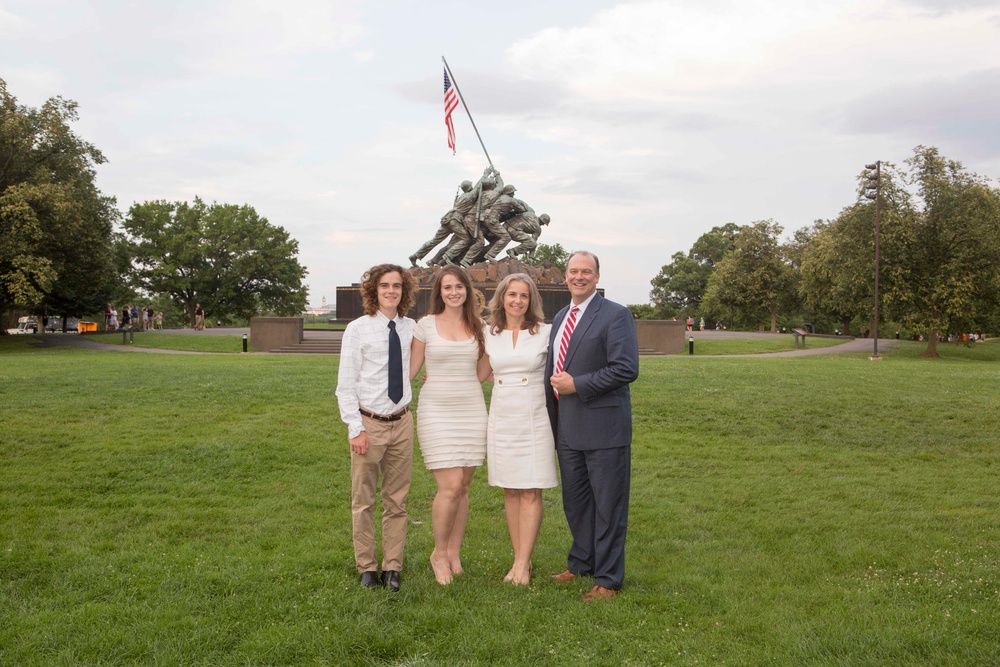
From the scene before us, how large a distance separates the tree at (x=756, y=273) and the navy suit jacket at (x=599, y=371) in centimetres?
4825

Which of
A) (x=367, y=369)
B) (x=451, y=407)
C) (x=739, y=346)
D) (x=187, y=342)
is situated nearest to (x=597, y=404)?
(x=451, y=407)

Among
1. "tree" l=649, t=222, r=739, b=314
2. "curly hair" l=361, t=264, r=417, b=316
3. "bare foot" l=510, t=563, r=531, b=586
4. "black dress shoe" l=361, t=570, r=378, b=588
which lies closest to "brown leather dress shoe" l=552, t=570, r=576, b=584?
"bare foot" l=510, t=563, r=531, b=586

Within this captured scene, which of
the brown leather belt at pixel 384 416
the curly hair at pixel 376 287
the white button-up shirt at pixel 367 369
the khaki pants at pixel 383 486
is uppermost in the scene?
the curly hair at pixel 376 287

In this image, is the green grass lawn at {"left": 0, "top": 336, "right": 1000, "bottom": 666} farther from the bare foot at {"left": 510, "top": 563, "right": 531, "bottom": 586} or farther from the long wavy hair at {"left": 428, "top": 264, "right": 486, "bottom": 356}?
the long wavy hair at {"left": 428, "top": 264, "right": 486, "bottom": 356}

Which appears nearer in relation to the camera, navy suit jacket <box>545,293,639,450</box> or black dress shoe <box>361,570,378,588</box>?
navy suit jacket <box>545,293,639,450</box>

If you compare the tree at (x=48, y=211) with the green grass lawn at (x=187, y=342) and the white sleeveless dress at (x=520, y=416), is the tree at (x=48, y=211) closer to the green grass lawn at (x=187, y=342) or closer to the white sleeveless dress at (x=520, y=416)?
the green grass lawn at (x=187, y=342)

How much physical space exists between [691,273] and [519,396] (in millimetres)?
65376

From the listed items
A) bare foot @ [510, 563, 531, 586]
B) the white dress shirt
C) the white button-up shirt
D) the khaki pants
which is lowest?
bare foot @ [510, 563, 531, 586]

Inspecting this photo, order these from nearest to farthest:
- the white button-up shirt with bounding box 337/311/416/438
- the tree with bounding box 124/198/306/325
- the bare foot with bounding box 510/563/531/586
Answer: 1. the white button-up shirt with bounding box 337/311/416/438
2. the bare foot with bounding box 510/563/531/586
3. the tree with bounding box 124/198/306/325

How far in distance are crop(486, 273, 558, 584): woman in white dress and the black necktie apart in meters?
0.51

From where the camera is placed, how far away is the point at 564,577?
4734 millimetres

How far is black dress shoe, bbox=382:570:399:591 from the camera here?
177 inches

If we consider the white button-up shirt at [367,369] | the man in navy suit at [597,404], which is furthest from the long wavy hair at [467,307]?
the man in navy suit at [597,404]

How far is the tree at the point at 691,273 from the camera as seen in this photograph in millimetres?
67125
